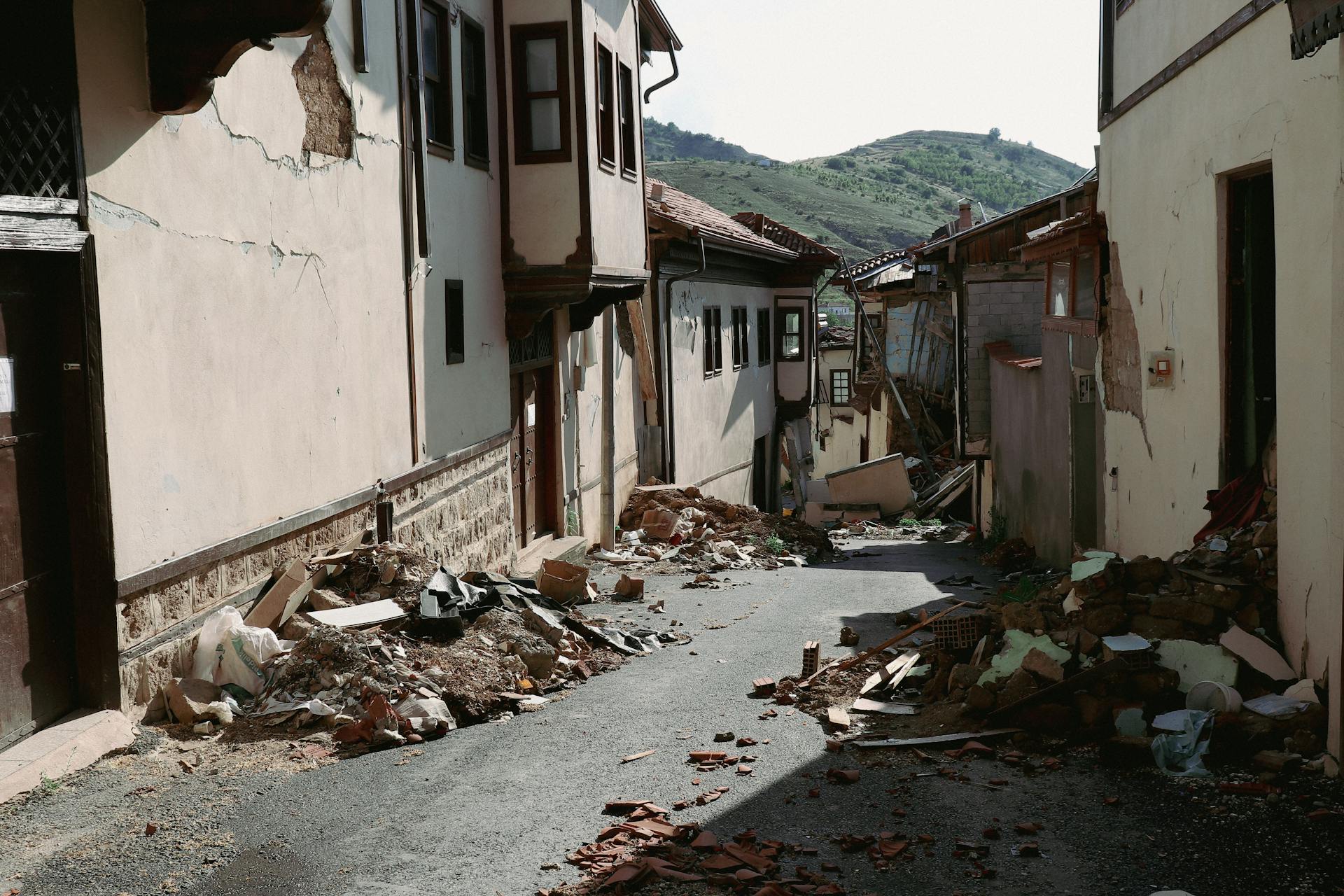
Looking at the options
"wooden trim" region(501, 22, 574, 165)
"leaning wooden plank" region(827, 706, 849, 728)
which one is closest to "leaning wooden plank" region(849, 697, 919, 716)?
"leaning wooden plank" region(827, 706, 849, 728)

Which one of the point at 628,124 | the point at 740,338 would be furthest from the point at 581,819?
the point at 740,338

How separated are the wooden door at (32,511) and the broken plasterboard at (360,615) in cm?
167

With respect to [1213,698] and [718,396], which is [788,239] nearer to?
[718,396]

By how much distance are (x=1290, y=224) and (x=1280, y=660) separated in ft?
7.61

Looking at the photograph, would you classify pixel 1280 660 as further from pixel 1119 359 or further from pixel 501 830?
pixel 1119 359

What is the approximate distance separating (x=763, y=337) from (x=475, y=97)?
1685 centimetres

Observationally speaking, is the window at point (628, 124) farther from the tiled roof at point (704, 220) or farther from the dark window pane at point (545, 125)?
the tiled roof at point (704, 220)

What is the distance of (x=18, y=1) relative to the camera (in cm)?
491

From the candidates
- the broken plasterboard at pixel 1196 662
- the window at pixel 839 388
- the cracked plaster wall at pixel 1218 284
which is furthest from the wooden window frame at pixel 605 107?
the window at pixel 839 388

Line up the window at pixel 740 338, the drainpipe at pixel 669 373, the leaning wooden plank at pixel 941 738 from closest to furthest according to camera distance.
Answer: the leaning wooden plank at pixel 941 738
the drainpipe at pixel 669 373
the window at pixel 740 338

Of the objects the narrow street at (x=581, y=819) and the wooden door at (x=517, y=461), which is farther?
the wooden door at (x=517, y=461)

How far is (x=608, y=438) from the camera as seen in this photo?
16266 mm

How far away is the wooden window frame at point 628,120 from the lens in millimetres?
13781

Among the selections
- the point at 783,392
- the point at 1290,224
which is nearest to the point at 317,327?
the point at 1290,224
